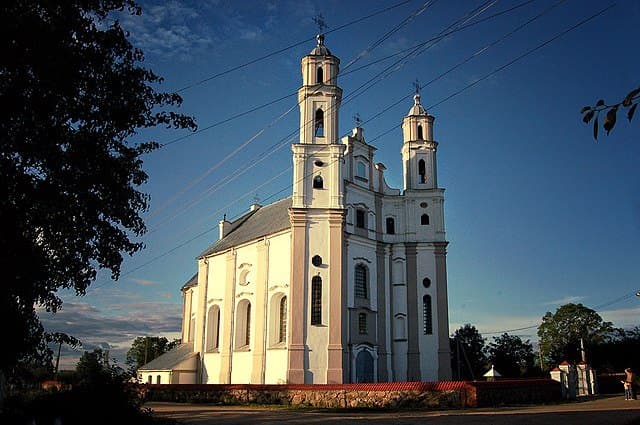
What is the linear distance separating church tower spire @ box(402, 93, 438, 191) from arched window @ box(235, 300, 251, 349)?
14.0 metres

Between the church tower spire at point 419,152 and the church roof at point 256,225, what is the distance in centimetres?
912

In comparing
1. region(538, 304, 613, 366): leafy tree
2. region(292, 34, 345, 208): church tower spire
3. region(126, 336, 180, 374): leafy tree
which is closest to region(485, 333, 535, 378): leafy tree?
Answer: region(538, 304, 613, 366): leafy tree

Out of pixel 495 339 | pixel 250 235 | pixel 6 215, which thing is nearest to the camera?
pixel 6 215

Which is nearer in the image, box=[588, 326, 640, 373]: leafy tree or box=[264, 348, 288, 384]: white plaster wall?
box=[264, 348, 288, 384]: white plaster wall

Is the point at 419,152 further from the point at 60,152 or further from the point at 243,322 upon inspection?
the point at 60,152

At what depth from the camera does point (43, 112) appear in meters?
10.8

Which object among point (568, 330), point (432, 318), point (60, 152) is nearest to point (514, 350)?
point (568, 330)

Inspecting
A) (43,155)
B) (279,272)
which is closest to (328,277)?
(279,272)

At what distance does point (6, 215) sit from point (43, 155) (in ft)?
4.21

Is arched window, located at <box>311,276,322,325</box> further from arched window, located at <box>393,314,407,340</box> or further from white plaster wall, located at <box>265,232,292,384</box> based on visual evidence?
arched window, located at <box>393,314,407,340</box>

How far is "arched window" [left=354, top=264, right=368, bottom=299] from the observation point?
1474 inches

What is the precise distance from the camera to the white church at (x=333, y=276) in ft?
113

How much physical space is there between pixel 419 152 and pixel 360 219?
7.54m

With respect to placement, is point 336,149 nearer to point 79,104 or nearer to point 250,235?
point 250,235
